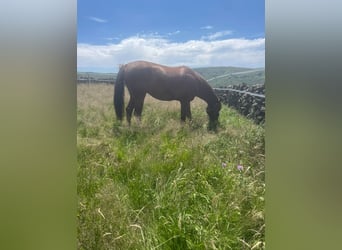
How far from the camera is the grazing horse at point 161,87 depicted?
1.76 m

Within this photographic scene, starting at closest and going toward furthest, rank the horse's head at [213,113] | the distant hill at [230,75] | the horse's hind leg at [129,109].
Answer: the distant hill at [230,75]
the horse's head at [213,113]
the horse's hind leg at [129,109]

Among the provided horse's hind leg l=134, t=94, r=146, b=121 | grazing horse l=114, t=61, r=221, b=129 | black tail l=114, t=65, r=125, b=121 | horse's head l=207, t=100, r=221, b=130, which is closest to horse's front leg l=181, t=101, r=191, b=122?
grazing horse l=114, t=61, r=221, b=129

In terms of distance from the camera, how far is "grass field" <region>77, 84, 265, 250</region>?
1664 millimetres

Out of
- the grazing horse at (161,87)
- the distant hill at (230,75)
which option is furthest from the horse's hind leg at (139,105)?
the distant hill at (230,75)

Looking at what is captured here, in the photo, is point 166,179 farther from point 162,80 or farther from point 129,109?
point 162,80

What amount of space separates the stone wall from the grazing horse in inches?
2.0

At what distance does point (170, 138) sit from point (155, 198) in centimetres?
33

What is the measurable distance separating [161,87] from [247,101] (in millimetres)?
474

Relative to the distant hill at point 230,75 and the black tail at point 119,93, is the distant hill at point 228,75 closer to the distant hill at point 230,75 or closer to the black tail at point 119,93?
the distant hill at point 230,75

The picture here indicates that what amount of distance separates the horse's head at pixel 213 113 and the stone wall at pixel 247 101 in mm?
37

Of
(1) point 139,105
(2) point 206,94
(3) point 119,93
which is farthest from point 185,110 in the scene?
(3) point 119,93
